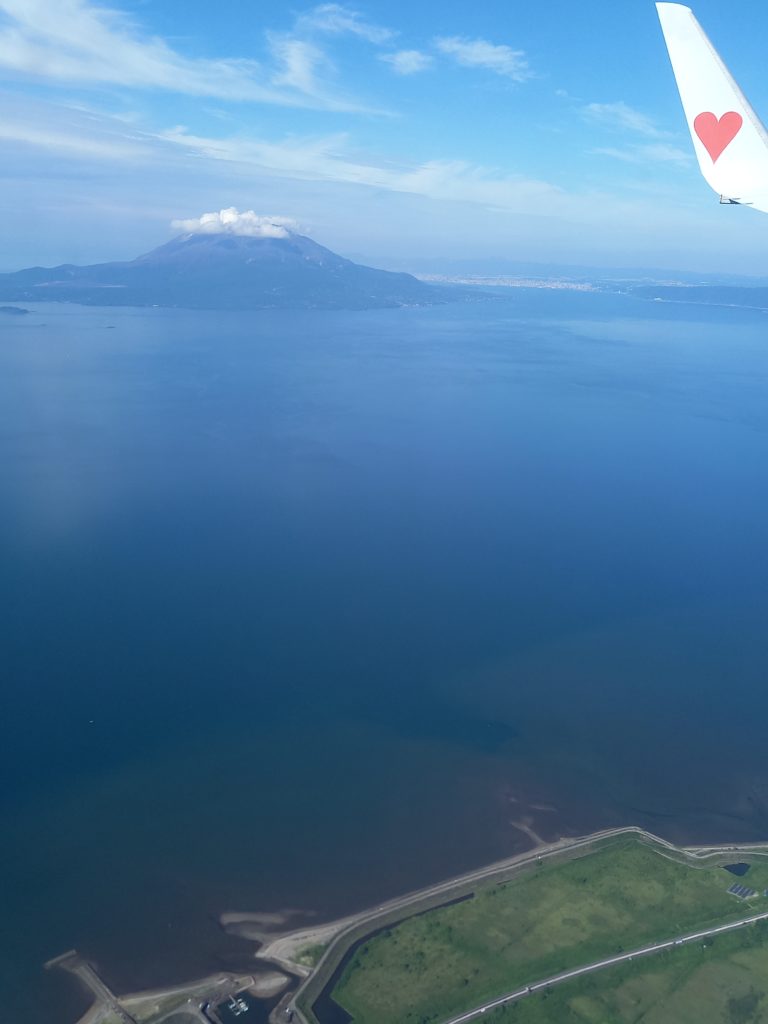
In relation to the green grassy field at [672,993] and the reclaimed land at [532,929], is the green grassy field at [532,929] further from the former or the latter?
the green grassy field at [672,993]

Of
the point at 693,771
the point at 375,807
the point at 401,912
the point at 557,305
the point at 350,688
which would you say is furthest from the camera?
the point at 557,305

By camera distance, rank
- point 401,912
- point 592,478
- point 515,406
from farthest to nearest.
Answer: point 515,406 → point 592,478 → point 401,912

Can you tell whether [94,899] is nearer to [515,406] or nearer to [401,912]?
[401,912]

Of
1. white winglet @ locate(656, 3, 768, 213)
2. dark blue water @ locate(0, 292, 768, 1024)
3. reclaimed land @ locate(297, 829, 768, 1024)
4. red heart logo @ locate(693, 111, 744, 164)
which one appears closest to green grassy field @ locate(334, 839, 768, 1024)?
reclaimed land @ locate(297, 829, 768, 1024)

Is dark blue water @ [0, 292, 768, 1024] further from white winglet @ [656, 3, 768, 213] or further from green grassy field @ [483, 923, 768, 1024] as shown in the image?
white winglet @ [656, 3, 768, 213]

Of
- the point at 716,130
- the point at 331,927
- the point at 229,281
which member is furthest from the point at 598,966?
the point at 229,281

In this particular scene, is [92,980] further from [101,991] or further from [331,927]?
[331,927]

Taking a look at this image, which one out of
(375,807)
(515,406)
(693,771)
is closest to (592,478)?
(515,406)
